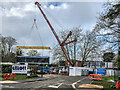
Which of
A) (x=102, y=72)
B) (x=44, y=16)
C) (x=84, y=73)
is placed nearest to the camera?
(x=102, y=72)

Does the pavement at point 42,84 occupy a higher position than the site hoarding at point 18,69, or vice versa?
the site hoarding at point 18,69

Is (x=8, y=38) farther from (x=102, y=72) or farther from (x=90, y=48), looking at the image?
(x=102, y=72)

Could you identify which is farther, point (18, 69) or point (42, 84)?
point (18, 69)

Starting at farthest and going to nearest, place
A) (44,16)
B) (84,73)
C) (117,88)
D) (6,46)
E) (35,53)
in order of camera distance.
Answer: (35,53)
(44,16)
(6,46)
(84,73)
(117,88)

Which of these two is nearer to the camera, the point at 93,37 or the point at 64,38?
the point at 93,37

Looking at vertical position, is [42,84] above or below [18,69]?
below

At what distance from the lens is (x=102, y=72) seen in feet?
87.7

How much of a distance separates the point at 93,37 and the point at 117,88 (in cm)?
534

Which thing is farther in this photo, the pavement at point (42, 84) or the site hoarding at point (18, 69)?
the site hoarding at point (18, 69)

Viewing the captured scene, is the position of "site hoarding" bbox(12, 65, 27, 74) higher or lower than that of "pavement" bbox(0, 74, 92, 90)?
higher

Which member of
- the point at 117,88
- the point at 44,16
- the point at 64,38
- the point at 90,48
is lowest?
the point at 117,88

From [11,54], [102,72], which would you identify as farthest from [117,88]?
[11,54]

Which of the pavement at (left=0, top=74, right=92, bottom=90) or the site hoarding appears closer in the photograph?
the pavement at (left=0, top=74, right=92, bottom=90)

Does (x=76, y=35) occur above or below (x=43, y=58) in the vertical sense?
above
